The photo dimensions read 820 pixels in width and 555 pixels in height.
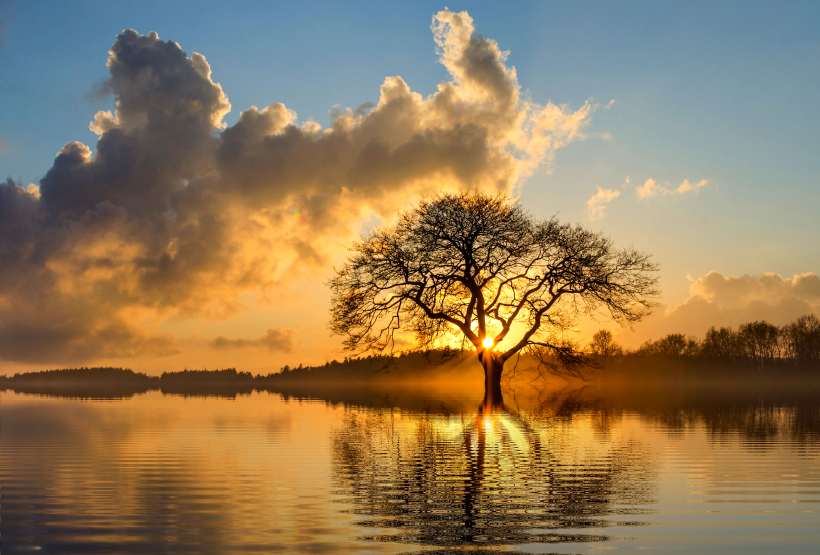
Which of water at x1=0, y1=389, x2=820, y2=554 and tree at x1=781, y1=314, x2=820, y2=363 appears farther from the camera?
tree at x1=781, y1=314, x2=820, y2=363

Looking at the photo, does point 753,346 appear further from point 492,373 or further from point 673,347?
point 492,373

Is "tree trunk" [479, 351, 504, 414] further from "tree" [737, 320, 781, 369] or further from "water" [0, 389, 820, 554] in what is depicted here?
"tree" [737, 320, 781, 369]

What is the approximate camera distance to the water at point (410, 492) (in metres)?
6.42

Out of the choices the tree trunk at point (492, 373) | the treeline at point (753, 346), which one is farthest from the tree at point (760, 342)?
the tree trunk at point (492, 373)

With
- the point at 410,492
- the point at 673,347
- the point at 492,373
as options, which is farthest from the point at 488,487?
the point at 673,347

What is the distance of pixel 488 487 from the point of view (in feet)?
29.1

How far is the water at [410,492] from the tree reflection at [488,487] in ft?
0.12

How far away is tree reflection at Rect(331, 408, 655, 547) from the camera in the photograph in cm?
664

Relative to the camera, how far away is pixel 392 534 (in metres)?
6.48

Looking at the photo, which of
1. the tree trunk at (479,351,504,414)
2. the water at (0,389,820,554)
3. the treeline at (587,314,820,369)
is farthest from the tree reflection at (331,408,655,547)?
the treeline at (587,314,820,369)

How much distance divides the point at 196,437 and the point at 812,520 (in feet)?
48.2

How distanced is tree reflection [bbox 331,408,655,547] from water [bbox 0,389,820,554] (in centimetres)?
4

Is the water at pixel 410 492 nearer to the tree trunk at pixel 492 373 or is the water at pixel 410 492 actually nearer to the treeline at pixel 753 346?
the tree trunk at pixel 492 373

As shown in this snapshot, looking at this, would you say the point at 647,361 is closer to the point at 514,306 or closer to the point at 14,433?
the point at 514,306
